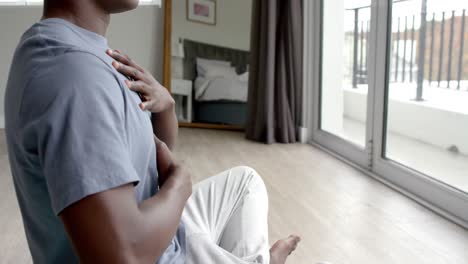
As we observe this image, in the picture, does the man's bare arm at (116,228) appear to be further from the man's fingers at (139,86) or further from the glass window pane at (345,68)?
the glass window pane at (345,68)

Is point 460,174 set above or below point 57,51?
below

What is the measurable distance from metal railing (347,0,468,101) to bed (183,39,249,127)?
187cm

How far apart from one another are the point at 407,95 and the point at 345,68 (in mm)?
876

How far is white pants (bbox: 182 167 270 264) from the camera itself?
109cm

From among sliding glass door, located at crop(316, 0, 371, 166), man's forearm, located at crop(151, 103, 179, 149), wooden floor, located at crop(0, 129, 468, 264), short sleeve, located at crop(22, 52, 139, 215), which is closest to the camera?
short sleeve, located at crop(22, 52, 139, 215)

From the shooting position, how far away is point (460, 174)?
2328 mm

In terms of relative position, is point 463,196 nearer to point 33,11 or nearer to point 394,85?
point 394,85

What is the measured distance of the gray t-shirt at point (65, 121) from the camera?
0.64 meters

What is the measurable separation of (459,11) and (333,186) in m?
1.09

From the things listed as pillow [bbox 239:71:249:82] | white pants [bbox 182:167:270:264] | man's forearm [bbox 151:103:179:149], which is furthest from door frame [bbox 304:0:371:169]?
man's forearm [bbox 151:103:179:149]

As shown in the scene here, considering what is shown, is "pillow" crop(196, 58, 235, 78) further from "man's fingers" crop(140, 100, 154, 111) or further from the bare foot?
"man's fingers" crop(140, 100, 154, 111)

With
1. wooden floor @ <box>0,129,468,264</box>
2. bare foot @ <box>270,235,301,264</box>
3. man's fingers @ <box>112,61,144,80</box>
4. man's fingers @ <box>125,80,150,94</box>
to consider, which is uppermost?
man's fingers @ <box>112,61,144,80</box>

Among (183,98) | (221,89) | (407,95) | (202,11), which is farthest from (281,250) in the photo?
(202,11)

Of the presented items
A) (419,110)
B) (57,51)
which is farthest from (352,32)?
(57,51)
